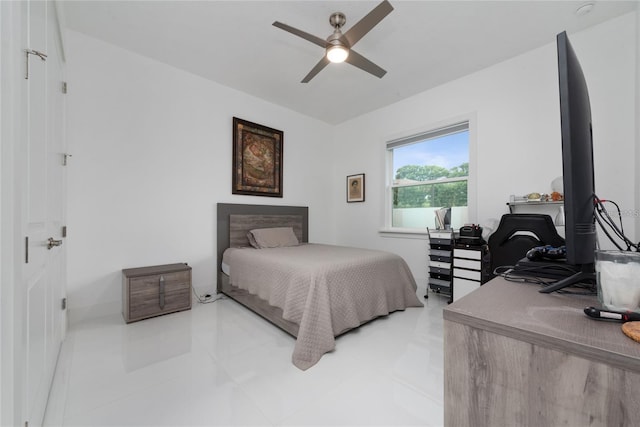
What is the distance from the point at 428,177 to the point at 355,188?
48.1 inches

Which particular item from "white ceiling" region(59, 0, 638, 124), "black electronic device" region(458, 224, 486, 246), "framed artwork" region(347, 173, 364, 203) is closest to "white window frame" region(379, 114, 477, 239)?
"black electronic device" region(458, 224, 486, 246)

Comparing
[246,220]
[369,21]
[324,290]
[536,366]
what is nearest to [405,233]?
[324,290]

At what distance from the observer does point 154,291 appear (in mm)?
2604

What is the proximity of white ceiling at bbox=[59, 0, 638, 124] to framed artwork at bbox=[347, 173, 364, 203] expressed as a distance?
4.82ft

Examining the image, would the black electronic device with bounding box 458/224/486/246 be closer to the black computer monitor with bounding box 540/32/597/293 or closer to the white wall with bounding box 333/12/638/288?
the white wall with bounding box 333/12/638/288

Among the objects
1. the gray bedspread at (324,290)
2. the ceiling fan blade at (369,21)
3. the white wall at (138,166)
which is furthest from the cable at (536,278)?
the white wall at (138,166)

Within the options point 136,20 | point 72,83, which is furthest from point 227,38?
point 72,83

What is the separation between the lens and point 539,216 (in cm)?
236

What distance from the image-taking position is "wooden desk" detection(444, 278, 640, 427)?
18.3 inches

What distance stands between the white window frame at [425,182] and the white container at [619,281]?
2.70m

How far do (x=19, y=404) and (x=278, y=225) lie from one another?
3.18 m

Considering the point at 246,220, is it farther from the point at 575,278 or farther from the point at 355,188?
the point at 575,278

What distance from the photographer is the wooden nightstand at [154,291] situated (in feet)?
8.11

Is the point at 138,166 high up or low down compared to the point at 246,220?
up
